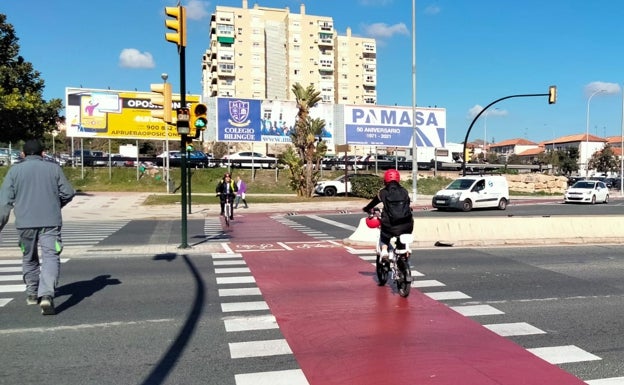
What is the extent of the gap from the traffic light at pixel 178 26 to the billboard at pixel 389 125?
32.9 metres

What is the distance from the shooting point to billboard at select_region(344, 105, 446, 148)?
4344 cm

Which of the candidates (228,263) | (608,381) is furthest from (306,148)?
(608,381)

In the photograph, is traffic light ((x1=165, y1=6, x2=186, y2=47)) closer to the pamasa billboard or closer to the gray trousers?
the gray trousers

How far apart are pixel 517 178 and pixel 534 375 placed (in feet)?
151

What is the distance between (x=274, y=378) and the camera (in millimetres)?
4242

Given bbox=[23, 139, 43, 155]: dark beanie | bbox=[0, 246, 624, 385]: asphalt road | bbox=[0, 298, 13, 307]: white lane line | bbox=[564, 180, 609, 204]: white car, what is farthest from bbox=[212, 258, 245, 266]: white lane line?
bbox=[564, 180, 609, 204]: white car

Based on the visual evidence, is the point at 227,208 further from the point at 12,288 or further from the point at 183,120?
the point at 12,288

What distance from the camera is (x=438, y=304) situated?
6785 millimetres

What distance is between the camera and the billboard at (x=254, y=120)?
3941cm

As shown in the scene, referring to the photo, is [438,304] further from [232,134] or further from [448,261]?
[232,134]

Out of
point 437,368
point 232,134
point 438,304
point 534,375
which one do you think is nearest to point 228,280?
point 438,304

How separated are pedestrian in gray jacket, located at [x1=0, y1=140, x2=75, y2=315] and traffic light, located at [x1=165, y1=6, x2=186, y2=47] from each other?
211 inches

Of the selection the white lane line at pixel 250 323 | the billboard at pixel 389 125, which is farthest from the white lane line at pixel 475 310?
the billboard at pixel 389 125

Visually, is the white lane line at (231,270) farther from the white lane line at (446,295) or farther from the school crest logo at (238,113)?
the school crest logo at (238,113)
